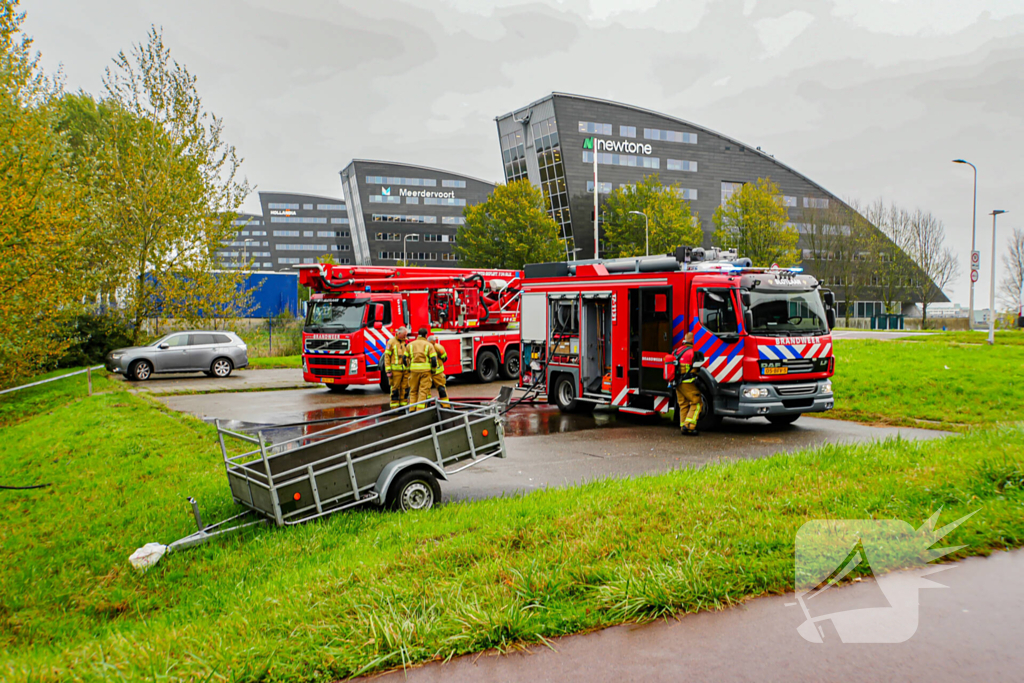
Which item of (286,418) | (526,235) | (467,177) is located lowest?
(286,418)

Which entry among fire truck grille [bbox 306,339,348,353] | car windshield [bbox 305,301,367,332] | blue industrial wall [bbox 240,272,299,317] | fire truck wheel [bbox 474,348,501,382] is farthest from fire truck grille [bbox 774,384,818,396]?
blue industrial wall [bbox 240,272,299,317]

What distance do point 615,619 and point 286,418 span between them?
461 inches

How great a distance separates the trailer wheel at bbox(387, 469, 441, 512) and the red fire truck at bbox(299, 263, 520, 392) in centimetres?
1185

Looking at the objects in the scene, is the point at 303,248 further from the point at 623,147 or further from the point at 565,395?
the point at 565,395

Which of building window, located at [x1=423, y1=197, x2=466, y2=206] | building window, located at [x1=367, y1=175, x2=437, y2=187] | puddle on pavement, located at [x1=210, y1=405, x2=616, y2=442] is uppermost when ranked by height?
building window, located at [x1=367, y1=175, x2=437, y2=187]

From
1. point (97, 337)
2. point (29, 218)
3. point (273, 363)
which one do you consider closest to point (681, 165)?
point (273, 363)

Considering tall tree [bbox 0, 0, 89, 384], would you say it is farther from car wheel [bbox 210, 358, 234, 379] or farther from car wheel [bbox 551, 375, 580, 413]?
car wheel [bbox 551, 375, 580, 413]

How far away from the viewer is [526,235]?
55.1 meters

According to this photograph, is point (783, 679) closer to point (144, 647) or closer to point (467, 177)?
point (144, 647)

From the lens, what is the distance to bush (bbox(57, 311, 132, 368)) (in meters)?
26.5

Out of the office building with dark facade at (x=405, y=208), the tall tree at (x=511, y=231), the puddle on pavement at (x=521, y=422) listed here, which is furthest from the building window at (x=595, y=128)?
the puddle on pavement at (x=521, y=422)

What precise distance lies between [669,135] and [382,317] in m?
62.2

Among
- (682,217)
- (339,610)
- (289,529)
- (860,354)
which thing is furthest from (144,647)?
(682,217)

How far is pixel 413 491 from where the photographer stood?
689cm
